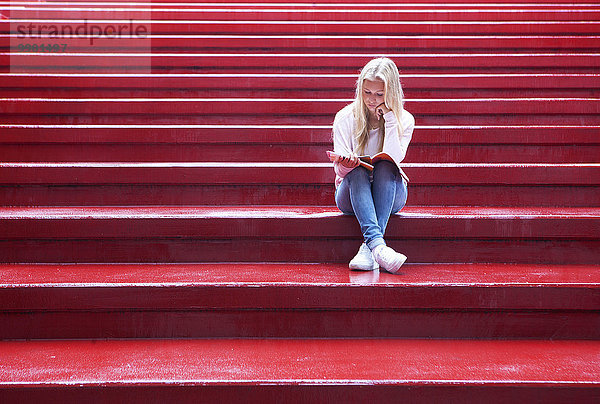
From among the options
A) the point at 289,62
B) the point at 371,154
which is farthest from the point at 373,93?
the point at 289,62

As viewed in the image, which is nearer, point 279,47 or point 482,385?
point 482,385

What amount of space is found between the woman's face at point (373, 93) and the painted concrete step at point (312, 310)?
2.11ft

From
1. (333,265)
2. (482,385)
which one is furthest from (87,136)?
(482,385)

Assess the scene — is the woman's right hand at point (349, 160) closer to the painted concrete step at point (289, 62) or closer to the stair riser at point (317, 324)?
the stair riser at point (317, 324)

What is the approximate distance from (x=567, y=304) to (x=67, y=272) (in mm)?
1567

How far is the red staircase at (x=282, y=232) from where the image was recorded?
1.34 m

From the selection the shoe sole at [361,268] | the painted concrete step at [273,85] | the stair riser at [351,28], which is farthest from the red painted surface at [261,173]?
the stair riser at [351,28]

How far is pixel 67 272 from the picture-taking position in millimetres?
1683

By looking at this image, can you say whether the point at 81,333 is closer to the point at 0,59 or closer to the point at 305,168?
the point at 305,168

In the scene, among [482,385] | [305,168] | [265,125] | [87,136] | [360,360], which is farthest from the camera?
[265,125]

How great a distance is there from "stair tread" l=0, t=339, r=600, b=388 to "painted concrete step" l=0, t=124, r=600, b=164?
3.33 ft

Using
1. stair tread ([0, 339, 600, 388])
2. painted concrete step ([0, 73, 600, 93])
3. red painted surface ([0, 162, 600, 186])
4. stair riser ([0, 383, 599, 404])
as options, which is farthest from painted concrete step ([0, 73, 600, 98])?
stair riser ([0, 383, 599, 404])

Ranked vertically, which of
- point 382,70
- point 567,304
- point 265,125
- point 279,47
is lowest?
point 567,304

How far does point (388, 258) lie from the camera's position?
1.61 meters
